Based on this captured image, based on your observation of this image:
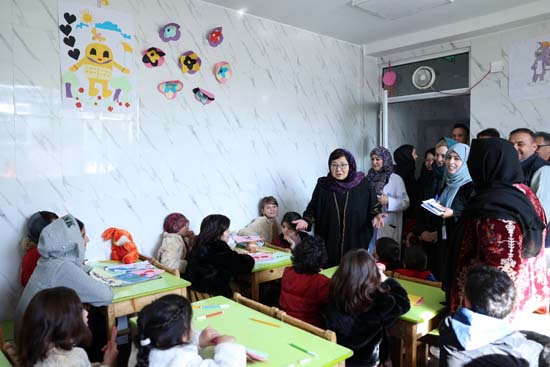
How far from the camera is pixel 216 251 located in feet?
10.8

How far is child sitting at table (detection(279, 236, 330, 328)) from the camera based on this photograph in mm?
2426

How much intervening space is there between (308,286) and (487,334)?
1.00 meters

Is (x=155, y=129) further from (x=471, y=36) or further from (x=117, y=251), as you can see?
(x=471, y=36)

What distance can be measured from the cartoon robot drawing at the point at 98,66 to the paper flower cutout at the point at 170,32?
1.70 feet

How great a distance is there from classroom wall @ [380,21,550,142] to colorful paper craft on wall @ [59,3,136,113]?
3.75m

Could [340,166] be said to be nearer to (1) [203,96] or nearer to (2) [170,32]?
(1) [203,96]

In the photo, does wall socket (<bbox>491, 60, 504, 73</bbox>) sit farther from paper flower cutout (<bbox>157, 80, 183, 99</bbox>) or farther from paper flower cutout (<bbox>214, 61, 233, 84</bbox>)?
paper flower cutout (<bbox>157, 80, 183, 99</bbox>)

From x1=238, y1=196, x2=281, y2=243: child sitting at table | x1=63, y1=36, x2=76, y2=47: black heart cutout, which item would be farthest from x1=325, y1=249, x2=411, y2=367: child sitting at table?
x1=63, y1=36, x2=76, y2=47: black heart cutout

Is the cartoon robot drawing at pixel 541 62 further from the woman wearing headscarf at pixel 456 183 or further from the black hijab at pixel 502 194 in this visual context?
the black hijab at pixel 502 194

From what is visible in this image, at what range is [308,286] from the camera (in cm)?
244

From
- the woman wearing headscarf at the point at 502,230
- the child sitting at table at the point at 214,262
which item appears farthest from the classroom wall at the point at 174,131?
the woman wearing headscarf at the point at 502,230

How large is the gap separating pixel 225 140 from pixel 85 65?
1453 millimetres

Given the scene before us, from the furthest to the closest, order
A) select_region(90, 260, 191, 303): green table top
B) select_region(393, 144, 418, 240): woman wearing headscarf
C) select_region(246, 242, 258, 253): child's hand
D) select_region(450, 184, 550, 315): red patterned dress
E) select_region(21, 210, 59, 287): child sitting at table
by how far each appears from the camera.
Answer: select_region(393, 144, 418, 240): woman wearing headscarf, select_region(246, 242, 258, 253): child's hand, select_region(21, 210, 59, 287): child sitting at table, select_region(90, 260, 191, 303): green table top, select_region(450, 184, 550, 315): red patterned dress

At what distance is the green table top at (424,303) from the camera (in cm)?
224
